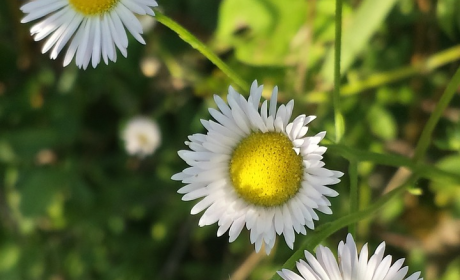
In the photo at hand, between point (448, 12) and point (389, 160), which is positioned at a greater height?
point (448, 12)

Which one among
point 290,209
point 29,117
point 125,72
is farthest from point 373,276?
point 29,117

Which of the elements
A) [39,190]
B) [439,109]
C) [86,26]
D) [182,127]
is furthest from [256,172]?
[39,190]

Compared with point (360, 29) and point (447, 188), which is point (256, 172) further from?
point (447, 188)

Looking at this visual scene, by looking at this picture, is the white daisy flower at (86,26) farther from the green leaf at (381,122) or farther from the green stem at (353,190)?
the green leaf at (381,122)

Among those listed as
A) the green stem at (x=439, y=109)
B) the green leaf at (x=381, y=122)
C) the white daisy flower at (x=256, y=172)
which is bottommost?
the white daisy flower at (x=256, y=172)

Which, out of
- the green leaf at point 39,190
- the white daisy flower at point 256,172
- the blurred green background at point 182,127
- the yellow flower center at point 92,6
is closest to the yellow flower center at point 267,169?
the white daisy flower at point 256,172

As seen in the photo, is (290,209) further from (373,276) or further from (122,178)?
(122,178)
